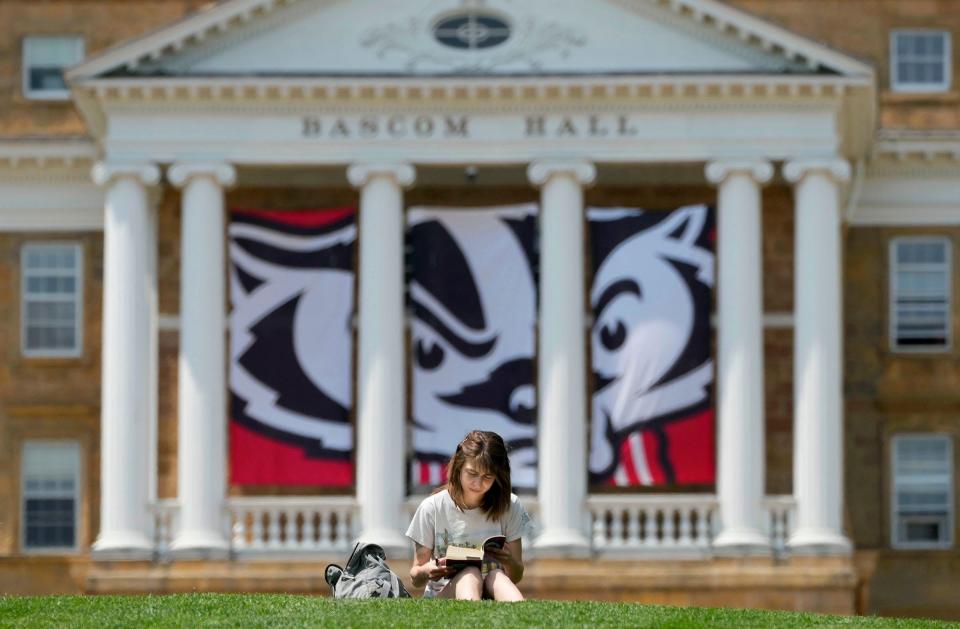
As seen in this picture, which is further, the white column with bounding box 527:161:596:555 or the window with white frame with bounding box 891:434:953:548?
the window with white frame with bounding box 891:434:953:548

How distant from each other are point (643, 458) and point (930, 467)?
26.6 ft

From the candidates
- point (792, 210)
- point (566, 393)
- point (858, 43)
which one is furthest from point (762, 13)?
point (566, 393)

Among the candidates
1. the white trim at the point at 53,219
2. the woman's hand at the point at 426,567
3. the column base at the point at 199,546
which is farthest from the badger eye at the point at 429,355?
the woman's hand at the point at 426,567

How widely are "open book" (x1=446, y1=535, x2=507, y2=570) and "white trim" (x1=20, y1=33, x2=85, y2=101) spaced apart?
3157 centimetres

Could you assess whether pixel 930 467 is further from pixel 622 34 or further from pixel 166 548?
pixel 166 548

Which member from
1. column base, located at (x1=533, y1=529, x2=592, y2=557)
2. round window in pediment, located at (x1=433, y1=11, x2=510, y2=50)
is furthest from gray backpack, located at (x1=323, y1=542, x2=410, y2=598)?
round window in pediment, located at (x1=433, y1=11, x2=510, y2=50)

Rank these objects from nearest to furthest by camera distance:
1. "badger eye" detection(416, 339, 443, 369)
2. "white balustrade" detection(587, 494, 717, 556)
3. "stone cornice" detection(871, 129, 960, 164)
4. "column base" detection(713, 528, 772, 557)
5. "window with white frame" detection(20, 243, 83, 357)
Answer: "column base" detection(713, 528, 772, 557)
"white balustrade" detection(587, 494, 717, 556)
"badger eye" detection(416, 339, 443, 369)
"stone cornice" detection(871, 129, 960, 164)
"window with white frame" detection(20, 243, 83, 357)

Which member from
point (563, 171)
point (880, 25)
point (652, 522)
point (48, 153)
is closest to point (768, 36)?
point (563, 171)

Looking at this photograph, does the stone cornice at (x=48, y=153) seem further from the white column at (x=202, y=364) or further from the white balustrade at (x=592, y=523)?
the white balustrade at (x=592, y=523)

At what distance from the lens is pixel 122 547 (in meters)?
46.6

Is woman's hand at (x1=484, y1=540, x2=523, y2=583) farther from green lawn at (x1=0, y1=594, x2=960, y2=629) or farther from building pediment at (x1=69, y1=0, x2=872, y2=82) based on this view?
building pediment at (x1=69, y1=0, x2=872, y2=82)

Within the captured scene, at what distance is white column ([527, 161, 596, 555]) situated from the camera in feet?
154

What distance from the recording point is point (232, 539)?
155ft

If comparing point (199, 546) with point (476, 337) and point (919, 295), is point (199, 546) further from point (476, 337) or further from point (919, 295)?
point (919, 295)
